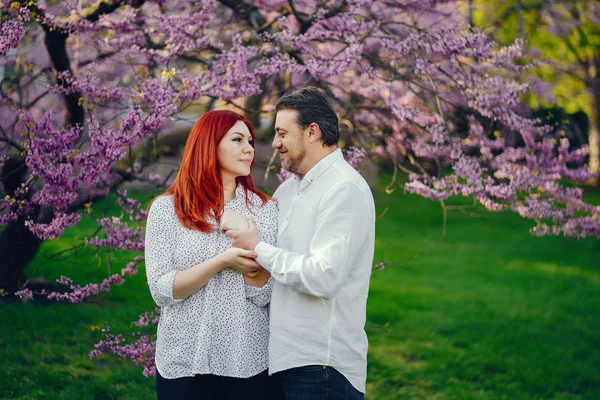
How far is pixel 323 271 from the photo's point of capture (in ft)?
7.30

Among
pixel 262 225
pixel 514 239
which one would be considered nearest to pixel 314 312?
pixel 262 225

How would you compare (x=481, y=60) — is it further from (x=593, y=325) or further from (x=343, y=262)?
(x=593, y=325)

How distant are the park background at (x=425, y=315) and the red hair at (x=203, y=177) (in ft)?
3.38

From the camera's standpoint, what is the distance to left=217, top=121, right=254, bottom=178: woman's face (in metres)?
2.60

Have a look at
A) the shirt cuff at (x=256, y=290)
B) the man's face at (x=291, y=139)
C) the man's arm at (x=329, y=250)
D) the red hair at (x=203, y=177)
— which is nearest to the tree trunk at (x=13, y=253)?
the red hair at (x=203, y=177)

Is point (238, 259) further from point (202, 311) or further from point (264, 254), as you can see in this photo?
point (202, 311)

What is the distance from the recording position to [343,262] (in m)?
2.26

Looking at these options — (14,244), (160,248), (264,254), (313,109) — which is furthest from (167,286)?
(14,244)

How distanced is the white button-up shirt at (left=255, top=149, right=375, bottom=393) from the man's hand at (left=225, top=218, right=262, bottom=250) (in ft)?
0.21

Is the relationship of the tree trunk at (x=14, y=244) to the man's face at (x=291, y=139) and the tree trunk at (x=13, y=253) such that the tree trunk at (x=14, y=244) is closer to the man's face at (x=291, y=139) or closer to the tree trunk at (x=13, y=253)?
the tree trunk at (x=13, y=253)

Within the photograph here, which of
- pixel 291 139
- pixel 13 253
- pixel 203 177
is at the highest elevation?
pixel 291 139

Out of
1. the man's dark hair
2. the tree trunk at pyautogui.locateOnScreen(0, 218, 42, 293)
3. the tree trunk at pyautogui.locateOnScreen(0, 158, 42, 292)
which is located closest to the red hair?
the man's dark hair

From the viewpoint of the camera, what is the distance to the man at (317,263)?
2.27 meters

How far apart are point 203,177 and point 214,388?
82 centimetres
